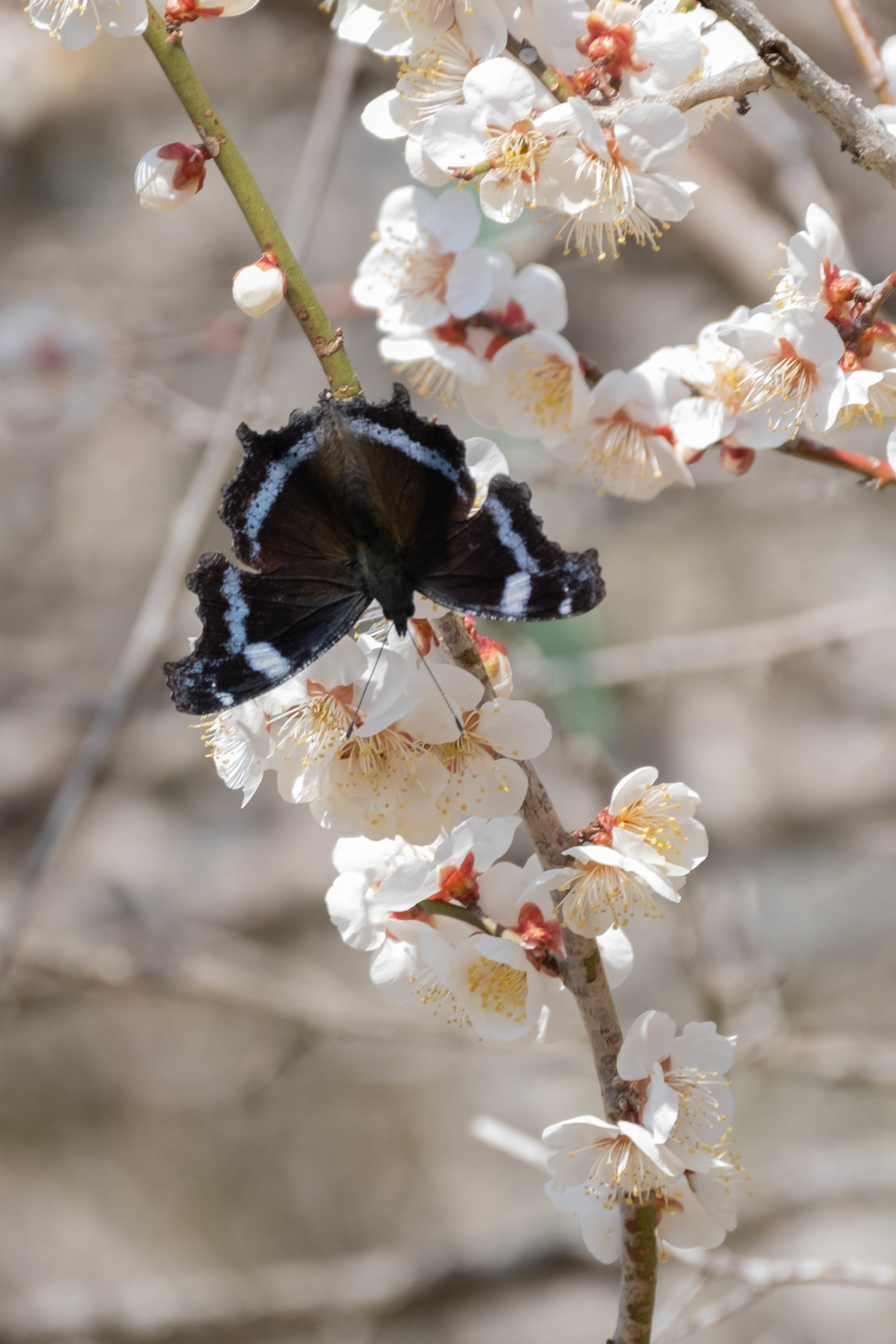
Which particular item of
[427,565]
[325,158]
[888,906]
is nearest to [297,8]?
[325,158]

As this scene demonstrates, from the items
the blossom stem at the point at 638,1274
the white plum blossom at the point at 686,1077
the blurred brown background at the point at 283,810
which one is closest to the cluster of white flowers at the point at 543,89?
the white plum blossom at the point at 686,1077

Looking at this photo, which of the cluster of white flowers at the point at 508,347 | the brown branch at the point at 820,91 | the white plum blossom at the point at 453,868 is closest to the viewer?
the brown branch at the point at 820,91

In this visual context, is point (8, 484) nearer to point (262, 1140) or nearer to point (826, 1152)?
point (262, 1140)

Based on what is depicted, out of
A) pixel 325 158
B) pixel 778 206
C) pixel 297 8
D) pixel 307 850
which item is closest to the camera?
pixel 325 158

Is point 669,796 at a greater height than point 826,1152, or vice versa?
point 669,796

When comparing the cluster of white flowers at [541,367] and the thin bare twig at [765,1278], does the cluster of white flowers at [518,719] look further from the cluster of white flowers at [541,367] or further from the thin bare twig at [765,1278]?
the thin bare twig at [765,1278]

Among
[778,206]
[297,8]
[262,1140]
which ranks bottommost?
[262,1140]
